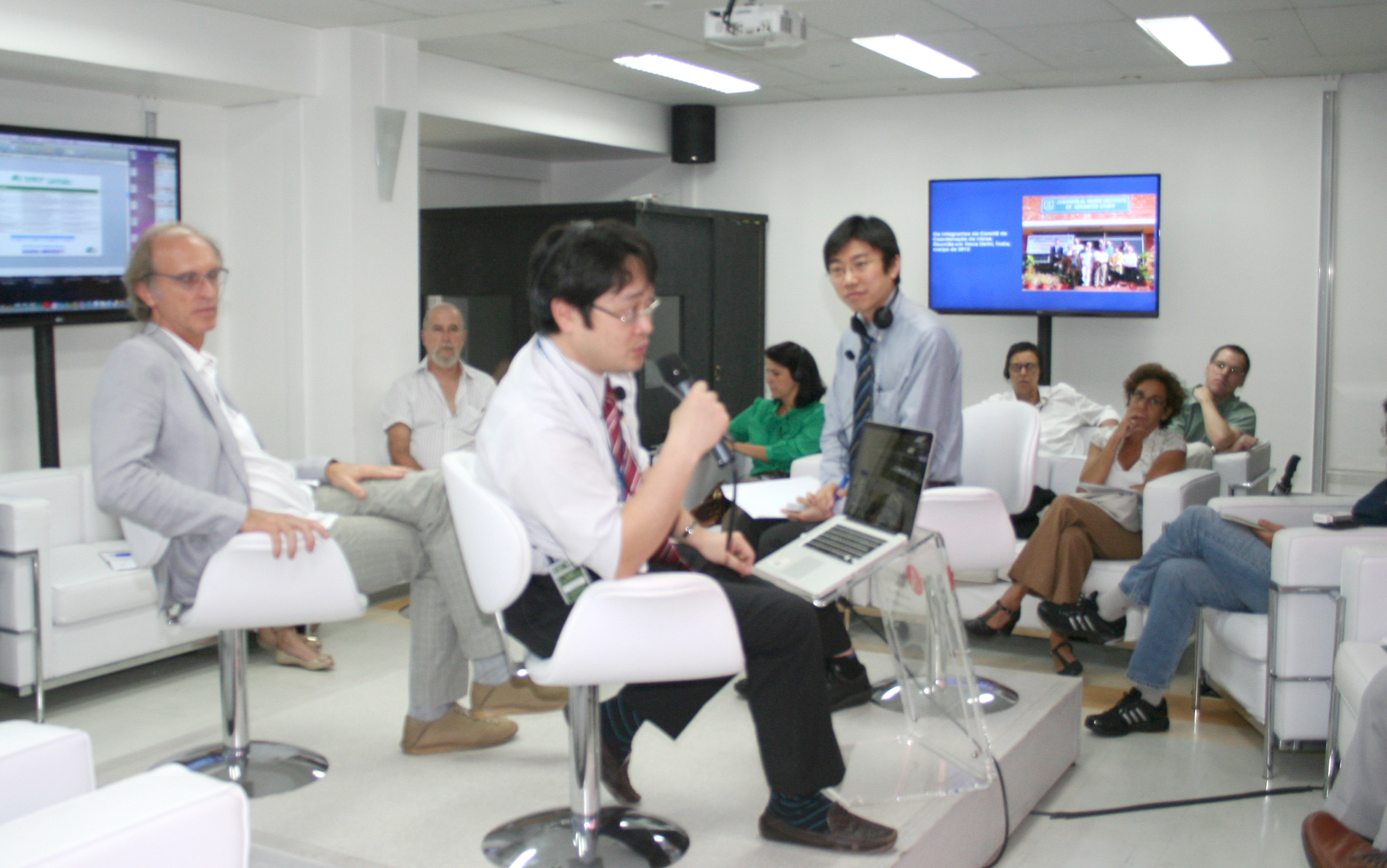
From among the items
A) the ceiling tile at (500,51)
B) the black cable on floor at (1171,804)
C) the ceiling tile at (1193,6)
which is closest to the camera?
the black cable on floor at (1171,804)

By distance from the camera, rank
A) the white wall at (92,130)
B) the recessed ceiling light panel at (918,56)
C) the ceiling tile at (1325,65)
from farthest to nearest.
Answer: the ceiling tile at (1325,65), the recessed ceiling light panel at (918,56), the white wall at (92,130)

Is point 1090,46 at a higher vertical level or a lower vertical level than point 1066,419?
higher

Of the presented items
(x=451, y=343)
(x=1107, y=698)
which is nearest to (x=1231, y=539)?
(x=1107, y=698)

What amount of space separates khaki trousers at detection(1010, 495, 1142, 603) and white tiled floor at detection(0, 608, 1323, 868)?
580mm

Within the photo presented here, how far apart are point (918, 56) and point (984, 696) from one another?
14.0 ft

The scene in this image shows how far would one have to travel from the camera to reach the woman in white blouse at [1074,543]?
163 inches

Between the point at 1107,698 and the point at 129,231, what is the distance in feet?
13.4

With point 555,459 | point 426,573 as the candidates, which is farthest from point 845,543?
point 426,573

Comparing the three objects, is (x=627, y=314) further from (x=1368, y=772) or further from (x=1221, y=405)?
(x=1221, y=405)

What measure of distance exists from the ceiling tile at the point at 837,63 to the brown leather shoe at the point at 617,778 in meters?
4.49

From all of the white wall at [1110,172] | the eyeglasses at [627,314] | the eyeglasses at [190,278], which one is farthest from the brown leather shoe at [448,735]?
the white wall at [1110,172]

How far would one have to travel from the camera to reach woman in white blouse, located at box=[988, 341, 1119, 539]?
5.59 m

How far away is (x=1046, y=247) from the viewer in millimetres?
7188

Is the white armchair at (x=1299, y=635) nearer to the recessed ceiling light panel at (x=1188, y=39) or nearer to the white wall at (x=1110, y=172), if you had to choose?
the recessed ceiling light panel at (x=1188, y=39)
